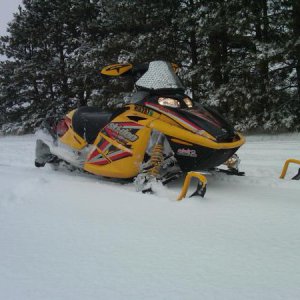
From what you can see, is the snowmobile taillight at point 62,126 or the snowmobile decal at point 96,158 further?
the snowmobile taillight at point 62,126

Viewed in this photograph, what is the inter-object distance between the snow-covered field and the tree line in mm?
4940

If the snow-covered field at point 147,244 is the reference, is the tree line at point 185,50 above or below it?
above

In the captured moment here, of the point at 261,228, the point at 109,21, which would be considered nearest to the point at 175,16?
the point at 109,21

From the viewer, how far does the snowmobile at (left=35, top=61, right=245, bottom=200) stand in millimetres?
3035

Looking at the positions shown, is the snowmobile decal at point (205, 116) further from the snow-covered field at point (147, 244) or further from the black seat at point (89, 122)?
the black seat at point (89, 122)

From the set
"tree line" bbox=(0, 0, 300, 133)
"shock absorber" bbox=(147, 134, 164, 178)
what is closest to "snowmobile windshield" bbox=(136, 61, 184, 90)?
"shock absorber" bbox=(147, 134, 164, 178)

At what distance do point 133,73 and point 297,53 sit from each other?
665cm

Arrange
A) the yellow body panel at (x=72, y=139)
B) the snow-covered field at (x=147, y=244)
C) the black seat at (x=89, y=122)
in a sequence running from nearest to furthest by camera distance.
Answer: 1. the snow-covered field at (x=147, y=244)
2. the black seat at (x=89, y=122)
3. the yellow body panel at (x=72, y=139)

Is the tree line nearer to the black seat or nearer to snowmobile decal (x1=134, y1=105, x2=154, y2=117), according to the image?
the black seat

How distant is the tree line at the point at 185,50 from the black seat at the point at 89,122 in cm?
307

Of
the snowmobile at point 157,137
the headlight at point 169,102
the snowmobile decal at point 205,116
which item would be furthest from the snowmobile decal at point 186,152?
the headlight at point 169,102

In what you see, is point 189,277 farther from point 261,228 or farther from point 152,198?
point 152,198

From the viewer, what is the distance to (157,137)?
3.26m

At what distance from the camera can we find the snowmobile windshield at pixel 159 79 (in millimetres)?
3417
